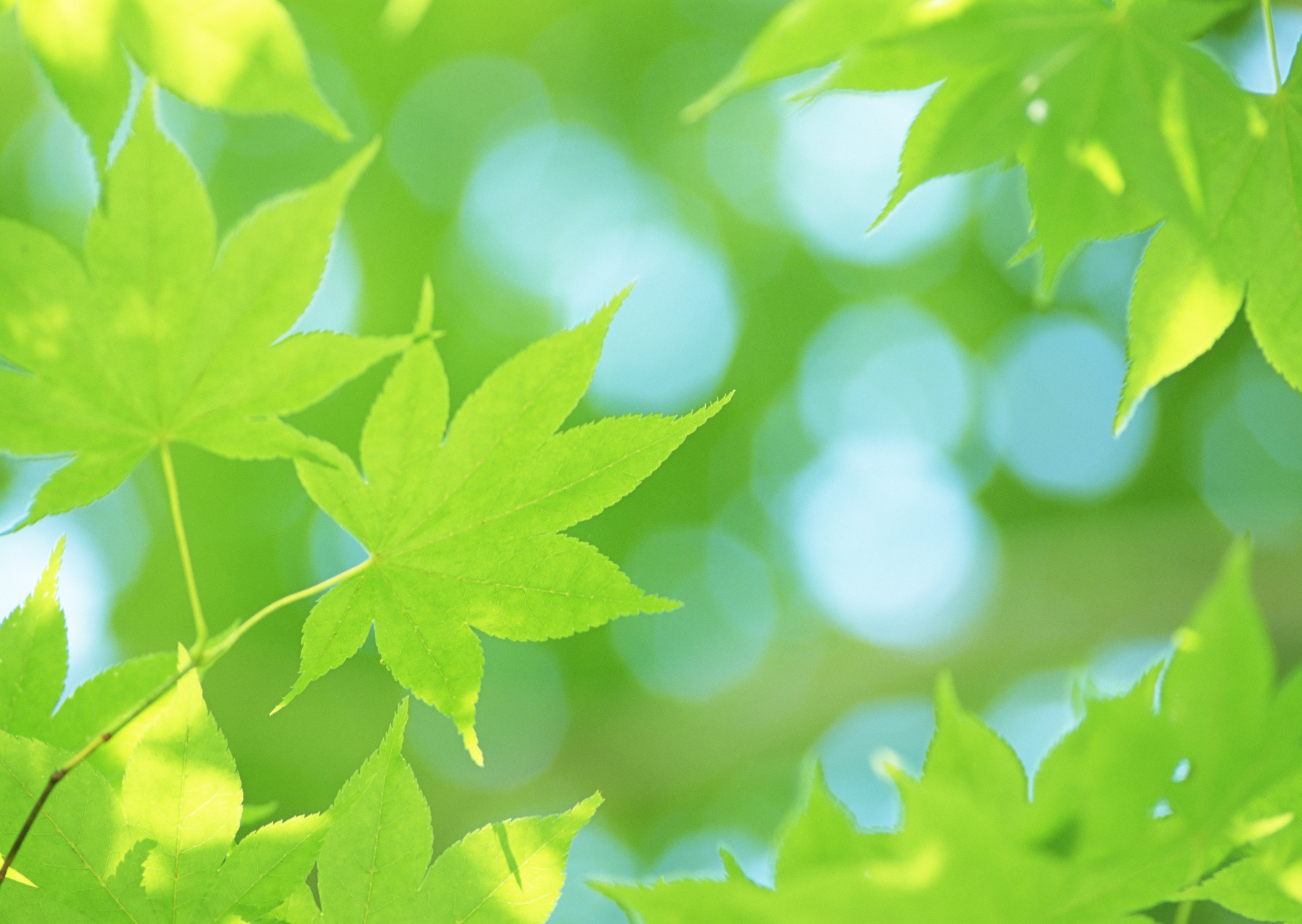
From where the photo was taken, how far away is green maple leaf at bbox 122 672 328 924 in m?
0.89

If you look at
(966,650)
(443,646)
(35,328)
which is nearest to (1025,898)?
(443,646)

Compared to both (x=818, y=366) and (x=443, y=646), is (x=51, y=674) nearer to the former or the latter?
A: (x=443, y=646)

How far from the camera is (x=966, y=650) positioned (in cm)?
703

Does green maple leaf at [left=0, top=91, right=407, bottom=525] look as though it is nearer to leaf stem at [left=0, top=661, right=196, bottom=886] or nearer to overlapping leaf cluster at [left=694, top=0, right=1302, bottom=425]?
leaf stem at [left=0, top=661, right=196, bottom=886]

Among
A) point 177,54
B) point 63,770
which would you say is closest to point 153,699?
point 63,770

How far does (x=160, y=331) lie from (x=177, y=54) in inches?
14.5

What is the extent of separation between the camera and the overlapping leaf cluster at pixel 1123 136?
1048 millimetres

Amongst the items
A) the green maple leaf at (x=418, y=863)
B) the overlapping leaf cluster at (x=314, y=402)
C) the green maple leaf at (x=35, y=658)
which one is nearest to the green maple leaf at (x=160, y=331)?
the overlapping leaf cluster at (x=314, y=402)

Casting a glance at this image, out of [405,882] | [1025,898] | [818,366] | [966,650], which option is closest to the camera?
[1025,898]

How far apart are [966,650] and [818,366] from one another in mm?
5333

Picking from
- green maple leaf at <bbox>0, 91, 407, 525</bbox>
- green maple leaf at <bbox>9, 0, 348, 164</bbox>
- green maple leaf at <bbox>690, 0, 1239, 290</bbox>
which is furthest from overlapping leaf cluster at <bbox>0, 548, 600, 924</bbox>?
green maple leaf at <bbox>690, 0, 1239, 290</bbox>

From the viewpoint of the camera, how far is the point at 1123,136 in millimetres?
1060

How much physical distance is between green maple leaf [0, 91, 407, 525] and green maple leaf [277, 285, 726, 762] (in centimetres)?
10

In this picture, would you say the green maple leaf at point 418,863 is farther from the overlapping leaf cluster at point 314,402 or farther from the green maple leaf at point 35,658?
the green maple leaf at point 35,658
